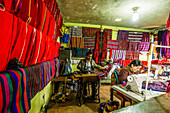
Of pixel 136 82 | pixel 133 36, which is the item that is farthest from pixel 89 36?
pixel 136 82

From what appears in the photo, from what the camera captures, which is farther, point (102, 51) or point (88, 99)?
point (102, 51)

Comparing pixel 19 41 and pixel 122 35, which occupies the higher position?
pixel 122 35

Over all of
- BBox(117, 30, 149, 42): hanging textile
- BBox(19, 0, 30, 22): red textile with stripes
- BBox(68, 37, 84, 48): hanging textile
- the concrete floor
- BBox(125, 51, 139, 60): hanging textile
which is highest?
BBox(117, 30, 149, 42): hanging textile

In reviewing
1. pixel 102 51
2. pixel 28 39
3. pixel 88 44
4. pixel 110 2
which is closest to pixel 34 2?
pixel 28 39

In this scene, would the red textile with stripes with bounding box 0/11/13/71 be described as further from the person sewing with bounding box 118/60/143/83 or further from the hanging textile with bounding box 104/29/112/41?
the hanging textile with bounding box 104/29/112/41

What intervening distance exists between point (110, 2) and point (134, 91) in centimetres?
287

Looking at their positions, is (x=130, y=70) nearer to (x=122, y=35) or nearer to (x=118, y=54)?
(x=118, y=54)

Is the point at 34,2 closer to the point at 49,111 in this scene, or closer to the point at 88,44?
the point at 49,111

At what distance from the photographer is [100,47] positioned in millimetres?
5641

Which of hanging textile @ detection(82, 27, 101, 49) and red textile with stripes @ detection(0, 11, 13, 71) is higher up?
hanging textile @ detection(82, 27, 101, 49)

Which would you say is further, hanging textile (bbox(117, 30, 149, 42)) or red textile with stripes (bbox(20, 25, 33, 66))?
hanging textile (bbox(117, 30, 149, 42))

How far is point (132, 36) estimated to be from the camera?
5.98 m

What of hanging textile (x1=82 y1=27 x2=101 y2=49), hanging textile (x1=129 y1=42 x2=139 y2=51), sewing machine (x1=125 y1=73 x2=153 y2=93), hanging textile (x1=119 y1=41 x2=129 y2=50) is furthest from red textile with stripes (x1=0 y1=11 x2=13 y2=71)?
hanging textile (x1=129 y1=42 x2=139 y2=51)

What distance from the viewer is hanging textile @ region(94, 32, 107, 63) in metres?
5.60
